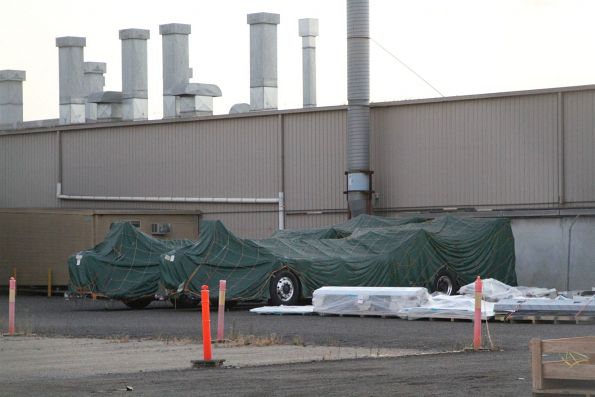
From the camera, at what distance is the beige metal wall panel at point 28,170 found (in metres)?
54.1

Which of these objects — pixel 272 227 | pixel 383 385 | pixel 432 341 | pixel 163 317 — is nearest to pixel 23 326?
pixel 163 317

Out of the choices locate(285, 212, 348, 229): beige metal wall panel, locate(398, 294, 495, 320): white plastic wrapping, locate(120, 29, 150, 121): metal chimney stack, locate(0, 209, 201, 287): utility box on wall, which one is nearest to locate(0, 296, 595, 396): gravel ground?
locate(398, 294, 495, 320): white plastic wrapping

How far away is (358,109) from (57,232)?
36.4ft

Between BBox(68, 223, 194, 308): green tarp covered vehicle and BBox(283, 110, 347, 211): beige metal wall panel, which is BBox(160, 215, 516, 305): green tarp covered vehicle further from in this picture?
BBox(283, 110, 347, 211): beige metal wall panel

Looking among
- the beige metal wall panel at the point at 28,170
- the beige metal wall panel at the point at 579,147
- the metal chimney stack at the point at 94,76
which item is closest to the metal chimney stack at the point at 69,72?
the metal chimney stack at the point at 94,76

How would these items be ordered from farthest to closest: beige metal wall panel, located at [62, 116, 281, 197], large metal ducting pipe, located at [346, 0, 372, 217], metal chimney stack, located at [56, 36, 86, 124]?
metal chimney stack, located at [56, 36, 86, 124] < beige metal wall panel, located at [62, 116, 281, 197] < large metal ducting pipe, located at [346, 0, 372, 217]

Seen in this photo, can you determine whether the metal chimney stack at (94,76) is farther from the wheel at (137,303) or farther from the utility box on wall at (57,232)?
the wheel at (137,303)

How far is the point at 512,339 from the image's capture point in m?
Result: 22.3

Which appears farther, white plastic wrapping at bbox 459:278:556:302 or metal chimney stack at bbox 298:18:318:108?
metal chimney stack at bbox 298:18:318:108

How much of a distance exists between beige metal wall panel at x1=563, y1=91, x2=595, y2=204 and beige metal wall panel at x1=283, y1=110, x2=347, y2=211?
27.3 ft

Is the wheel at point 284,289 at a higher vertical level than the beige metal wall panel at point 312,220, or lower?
lower

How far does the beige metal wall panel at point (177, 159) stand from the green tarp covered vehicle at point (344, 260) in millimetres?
9047

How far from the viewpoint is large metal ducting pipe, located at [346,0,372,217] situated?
44.3 metres

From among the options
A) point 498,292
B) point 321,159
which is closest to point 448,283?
point 498,292
